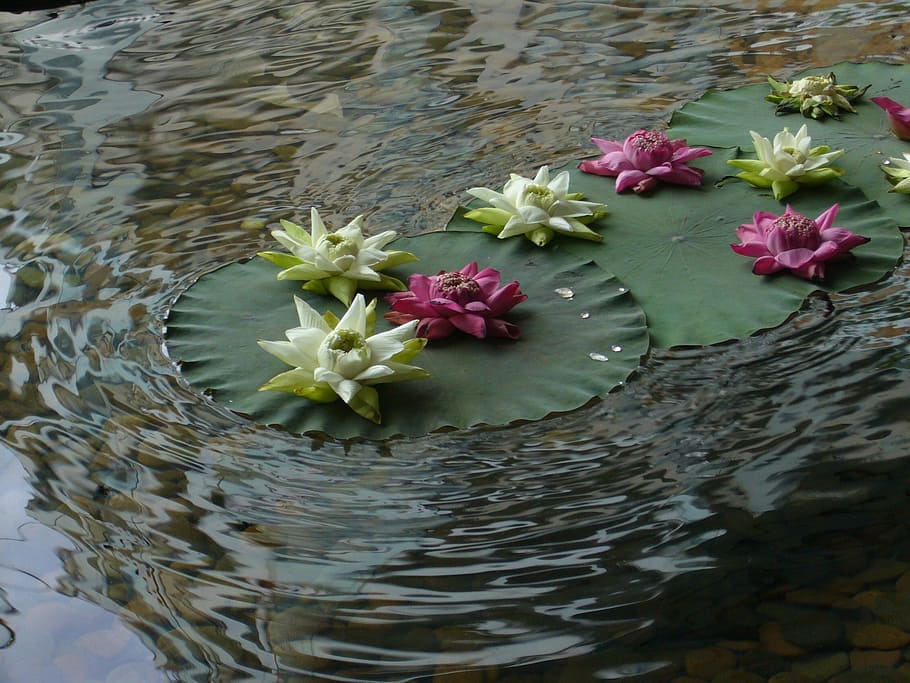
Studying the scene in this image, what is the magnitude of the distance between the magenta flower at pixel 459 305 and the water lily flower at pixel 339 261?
0.09 m

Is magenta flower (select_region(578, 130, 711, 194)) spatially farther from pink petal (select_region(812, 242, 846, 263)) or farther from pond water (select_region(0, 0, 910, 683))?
pink petal (select_region(812, 242, 846, 263))

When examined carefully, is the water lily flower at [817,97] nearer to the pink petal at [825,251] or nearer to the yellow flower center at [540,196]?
the pink petal at [825,251]

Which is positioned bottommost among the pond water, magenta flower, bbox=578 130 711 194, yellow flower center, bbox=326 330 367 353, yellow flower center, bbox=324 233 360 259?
the pond water

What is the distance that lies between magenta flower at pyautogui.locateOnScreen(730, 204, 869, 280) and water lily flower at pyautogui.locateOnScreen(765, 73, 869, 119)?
505 millimetres

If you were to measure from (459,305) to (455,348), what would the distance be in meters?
0.06

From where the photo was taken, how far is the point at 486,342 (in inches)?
60.0

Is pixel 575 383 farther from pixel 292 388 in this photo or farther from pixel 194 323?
pixel 194 323

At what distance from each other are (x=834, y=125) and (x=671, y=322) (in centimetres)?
83

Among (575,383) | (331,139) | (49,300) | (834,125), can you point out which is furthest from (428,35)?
(575,383)

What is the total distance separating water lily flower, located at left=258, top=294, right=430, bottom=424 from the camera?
1.39m

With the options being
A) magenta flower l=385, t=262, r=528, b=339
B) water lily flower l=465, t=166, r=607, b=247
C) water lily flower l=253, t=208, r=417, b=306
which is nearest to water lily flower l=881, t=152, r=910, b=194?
water lily flower l=465, t=166, r=607, b=247

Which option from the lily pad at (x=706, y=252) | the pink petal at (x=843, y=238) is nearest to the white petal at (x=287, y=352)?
the lily pad at (x=706, y=252)

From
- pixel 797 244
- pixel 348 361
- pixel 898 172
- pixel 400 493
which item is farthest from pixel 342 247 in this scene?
pixel 898 172

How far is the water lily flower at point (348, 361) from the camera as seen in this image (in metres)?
1.39
